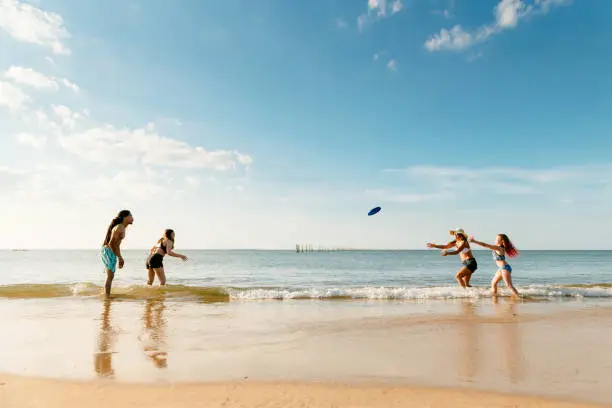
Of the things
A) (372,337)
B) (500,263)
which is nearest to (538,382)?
(372,337)

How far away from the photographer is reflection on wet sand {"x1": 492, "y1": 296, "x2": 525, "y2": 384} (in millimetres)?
4598

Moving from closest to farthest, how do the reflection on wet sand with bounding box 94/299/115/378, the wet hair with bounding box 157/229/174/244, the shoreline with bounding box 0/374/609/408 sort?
the shoreline with bounding box 0/374/609/408 → the reflection on wet sand with bounding box 94/299/115/378 → the wet hair with bounding box 157/229/174/244

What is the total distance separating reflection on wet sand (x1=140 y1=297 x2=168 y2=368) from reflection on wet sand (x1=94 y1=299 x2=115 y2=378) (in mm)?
453

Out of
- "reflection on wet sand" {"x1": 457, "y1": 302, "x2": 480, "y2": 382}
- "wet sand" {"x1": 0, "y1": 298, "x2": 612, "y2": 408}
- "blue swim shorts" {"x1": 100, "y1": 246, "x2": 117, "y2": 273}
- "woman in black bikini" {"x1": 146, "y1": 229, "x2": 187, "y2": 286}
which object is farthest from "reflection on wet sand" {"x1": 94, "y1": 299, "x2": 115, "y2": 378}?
"woman in black bikini" {"x1": 146, "y1": 229, "x2": 187, "y2": 286}

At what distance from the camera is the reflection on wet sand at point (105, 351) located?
183 inches

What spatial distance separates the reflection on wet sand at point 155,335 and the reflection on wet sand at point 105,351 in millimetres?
453

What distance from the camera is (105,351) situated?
5.56 m

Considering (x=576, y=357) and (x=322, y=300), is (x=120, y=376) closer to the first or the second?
(x=576, y=357)

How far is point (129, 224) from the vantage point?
38.7 feet

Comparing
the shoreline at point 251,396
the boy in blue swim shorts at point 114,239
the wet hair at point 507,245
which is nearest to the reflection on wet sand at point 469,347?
the shoreline at point 251,396

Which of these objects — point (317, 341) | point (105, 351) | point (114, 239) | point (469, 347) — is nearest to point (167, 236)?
point (114, 239)

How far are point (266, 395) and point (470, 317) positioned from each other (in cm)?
612

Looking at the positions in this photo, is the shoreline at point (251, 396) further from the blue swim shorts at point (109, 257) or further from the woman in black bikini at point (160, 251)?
the woman in black bikini at point (160, 251)

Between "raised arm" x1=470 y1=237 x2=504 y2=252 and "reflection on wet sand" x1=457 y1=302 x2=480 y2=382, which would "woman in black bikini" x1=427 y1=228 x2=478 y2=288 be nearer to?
"raised arm" x1=470 y1=237 x2=504 y2=252
